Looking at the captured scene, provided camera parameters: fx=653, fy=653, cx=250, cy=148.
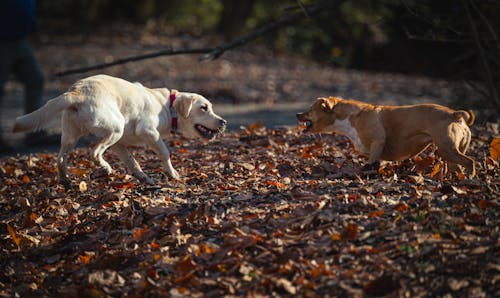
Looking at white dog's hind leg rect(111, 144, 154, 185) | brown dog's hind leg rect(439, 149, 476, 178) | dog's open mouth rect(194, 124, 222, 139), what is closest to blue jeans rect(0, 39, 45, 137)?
white dog's hind leg rect(111, 144, 154, 185)

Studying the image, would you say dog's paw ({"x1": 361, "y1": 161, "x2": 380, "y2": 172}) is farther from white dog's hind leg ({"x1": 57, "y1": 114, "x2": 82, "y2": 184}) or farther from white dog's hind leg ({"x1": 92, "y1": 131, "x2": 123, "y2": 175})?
white dog's hind leg ({"x1": 57, "y1": 114, "x2": 82, "y2": 184})

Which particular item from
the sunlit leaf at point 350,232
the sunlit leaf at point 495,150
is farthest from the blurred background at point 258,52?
the sunlit leaf at point 350,232

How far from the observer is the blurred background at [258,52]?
587 inches

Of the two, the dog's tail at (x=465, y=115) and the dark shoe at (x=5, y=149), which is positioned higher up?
the dog's tail at (x=465, y=115)

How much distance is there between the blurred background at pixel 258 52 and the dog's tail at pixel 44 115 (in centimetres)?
499

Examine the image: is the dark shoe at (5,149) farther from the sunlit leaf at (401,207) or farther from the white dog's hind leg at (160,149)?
the sunlit leaf at (401,207)

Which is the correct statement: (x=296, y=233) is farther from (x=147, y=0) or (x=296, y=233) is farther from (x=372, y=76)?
(x=147, y=0)

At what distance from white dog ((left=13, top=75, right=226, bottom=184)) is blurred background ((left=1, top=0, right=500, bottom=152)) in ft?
12.5

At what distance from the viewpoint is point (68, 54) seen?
19016 millimetres

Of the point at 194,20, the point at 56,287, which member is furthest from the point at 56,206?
the point at 194,20

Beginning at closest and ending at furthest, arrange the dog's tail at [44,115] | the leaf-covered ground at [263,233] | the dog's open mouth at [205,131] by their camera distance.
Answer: the leaf-covered ground at [263,233]
the dog's tail at [44,115]
the dog's open mouth at [205,131]

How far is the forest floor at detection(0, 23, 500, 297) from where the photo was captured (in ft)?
14.5

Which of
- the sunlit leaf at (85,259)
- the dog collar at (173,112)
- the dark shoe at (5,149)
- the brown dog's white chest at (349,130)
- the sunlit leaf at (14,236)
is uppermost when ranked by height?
the brown dog's white chest at (349,130)

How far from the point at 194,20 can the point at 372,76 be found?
821 cm
